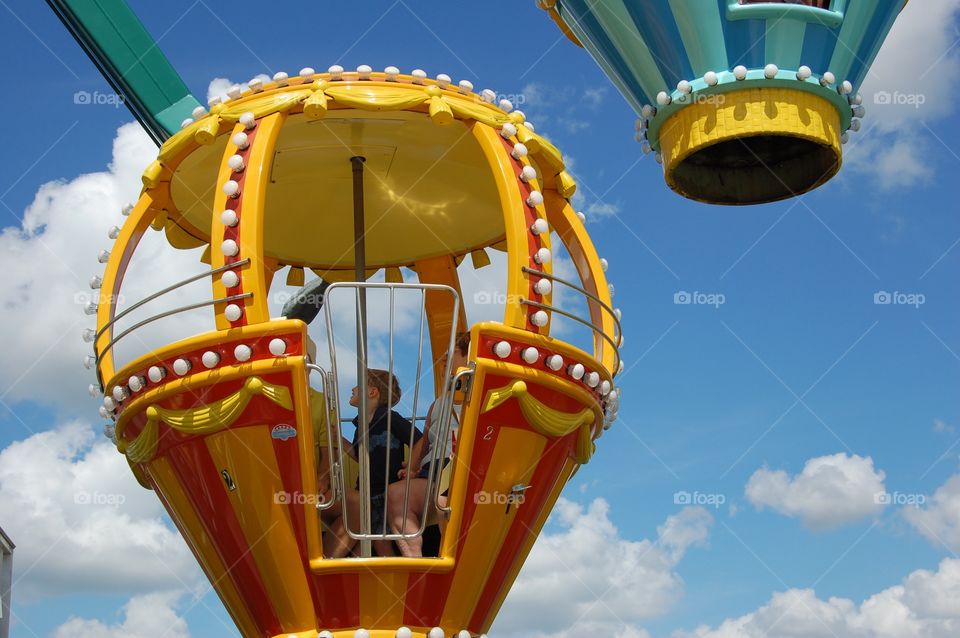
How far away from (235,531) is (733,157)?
6173mm

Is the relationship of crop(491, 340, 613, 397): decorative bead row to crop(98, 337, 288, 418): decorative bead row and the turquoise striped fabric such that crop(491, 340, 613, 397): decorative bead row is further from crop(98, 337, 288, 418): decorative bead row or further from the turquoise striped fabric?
the turquoise striped fabric

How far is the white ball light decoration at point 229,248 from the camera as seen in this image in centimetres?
959

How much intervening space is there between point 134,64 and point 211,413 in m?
4.86

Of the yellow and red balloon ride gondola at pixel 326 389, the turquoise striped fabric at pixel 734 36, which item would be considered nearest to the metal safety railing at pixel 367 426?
Answer: the yellow and red balloon ride gondola at pixel 326 389

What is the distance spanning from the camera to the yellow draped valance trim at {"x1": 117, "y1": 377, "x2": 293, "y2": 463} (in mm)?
9320

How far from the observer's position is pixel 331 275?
13312 millimetres

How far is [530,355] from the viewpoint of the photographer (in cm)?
974

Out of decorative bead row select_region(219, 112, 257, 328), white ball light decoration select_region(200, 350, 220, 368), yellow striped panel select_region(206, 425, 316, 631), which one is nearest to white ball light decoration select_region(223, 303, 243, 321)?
decorative bead row select_region(219, 112, 257, 328)

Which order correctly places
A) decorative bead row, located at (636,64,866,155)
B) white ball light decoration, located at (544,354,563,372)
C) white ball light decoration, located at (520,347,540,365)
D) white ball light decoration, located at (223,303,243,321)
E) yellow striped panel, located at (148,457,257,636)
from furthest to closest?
decorative bead row, located at (636,64,866,155)
yellow striped panel, located at (148,457,257,636)
white ball light decoration, located at (544,354,563,372)
white ball light decoration, located at (520,347,540,365)
white ball light decoration, located at (223,303,243,321)

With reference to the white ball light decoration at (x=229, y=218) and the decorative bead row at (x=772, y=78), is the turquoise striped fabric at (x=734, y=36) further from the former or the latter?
the white ball light decoration at (x=229, y=218)

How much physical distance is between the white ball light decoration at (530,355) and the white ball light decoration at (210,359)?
6.70 feet

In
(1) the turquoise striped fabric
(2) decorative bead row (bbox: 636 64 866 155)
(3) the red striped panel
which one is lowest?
(3) the red striped panel

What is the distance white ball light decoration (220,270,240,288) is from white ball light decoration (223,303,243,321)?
0.14 m

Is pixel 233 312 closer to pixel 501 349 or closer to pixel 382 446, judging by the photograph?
pixel 501 349
